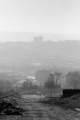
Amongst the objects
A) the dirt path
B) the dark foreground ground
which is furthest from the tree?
the dirt path

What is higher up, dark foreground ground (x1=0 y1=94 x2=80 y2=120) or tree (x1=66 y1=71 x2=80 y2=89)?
tree (x1=66 y1=71 x2=80 y2=89)

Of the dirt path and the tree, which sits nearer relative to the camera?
the dirt path

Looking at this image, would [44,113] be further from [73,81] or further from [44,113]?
[73,81]

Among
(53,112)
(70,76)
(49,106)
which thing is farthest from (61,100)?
(70,76)

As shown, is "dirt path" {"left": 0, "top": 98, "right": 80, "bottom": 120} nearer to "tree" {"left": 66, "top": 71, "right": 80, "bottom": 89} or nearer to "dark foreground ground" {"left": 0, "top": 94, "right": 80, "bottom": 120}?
"dark foreground ground" {"left": 0, "top": 94, "right": 80, "bottom": 120}

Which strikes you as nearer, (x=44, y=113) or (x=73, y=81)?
(x=44, y=113)

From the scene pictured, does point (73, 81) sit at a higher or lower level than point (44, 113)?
higher

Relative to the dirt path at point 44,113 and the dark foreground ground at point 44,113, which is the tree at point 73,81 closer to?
the dark foreground ground at point 44,113

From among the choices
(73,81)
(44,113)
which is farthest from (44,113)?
(73,81)

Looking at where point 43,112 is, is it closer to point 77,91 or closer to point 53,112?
point 53,112
